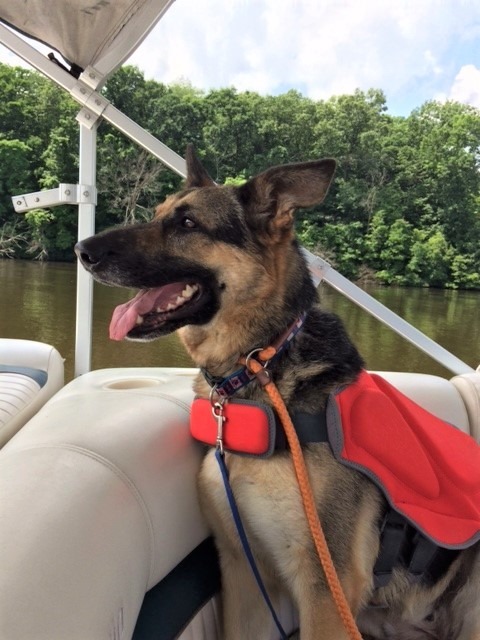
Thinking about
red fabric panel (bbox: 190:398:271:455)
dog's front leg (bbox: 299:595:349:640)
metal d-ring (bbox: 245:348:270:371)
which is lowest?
dog's front leg (bbox: 299:595:349:640)

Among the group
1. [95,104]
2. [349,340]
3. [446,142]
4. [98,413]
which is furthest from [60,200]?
[446,142]

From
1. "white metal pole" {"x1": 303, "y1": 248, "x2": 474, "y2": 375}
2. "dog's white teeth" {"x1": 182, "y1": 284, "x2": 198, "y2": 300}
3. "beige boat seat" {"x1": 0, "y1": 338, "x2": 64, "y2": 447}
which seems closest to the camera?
"dog's white teeth" {"x1": 182, "y1": 284, "x2": 198, "y2": 300}

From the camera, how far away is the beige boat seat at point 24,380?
211 cm

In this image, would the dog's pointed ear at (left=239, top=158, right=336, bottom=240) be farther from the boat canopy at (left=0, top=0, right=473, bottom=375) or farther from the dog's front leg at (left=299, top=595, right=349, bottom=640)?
the dog's front leg at (left=299, top=595, right=349, bottom=640)

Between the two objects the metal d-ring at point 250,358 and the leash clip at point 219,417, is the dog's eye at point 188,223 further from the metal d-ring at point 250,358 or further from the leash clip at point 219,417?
the leash clip at point 219,417

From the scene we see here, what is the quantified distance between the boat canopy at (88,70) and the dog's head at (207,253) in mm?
514

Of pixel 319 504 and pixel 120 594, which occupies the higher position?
pixel 319 504

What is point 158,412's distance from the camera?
6.28ft

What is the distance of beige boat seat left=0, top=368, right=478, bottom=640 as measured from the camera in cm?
108

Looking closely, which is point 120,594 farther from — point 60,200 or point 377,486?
point 60,200

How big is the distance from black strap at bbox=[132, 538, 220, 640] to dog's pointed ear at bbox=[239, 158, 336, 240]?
1.18 metres

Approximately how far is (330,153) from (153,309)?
122 ft

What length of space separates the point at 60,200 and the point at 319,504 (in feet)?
6.77

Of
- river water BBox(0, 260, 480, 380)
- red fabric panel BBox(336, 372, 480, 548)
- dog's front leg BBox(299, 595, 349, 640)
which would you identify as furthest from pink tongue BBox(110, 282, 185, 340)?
river water BBox(0, 260, 480, 380)
